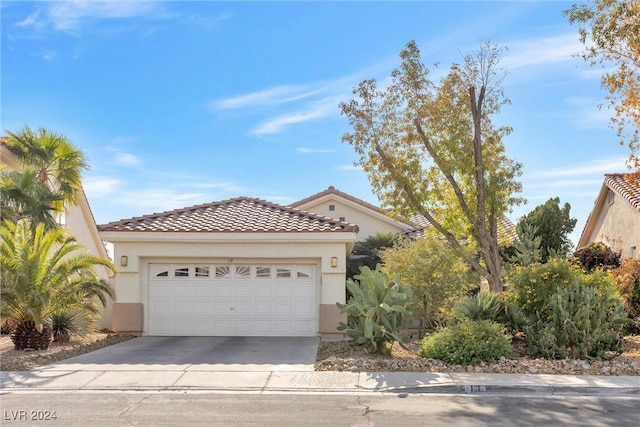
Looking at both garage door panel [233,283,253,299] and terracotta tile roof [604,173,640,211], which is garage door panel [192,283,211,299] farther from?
terracotta tile roof [604,173,640,211]

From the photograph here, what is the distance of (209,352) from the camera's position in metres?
13.8

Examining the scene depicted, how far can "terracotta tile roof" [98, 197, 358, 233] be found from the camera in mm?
16875

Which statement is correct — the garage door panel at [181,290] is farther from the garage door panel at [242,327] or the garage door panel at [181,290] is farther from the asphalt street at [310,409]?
the asphalt street at [310,409]

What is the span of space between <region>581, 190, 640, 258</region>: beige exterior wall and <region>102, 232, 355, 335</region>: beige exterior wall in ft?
44.2

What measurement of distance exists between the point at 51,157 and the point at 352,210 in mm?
16161

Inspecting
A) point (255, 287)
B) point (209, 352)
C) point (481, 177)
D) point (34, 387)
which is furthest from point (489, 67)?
point (34, 387)

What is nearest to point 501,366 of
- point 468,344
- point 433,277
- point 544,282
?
point 468,344

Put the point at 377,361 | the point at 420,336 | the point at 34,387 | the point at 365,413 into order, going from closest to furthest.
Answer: the point at 365,413 → the point at 34,387 → the point at 377,361 → the point at 420,336

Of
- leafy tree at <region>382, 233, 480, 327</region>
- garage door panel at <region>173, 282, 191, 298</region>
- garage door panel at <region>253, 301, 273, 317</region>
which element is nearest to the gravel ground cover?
leafy tree at <region>382, 233, 480, 327</region>

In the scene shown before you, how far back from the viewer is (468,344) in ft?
38.3

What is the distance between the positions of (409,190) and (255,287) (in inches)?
207

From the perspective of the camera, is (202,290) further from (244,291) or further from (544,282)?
(544,282)

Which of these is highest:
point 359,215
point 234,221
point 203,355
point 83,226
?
point 359,215

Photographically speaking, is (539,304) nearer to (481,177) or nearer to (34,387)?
(481,177)
